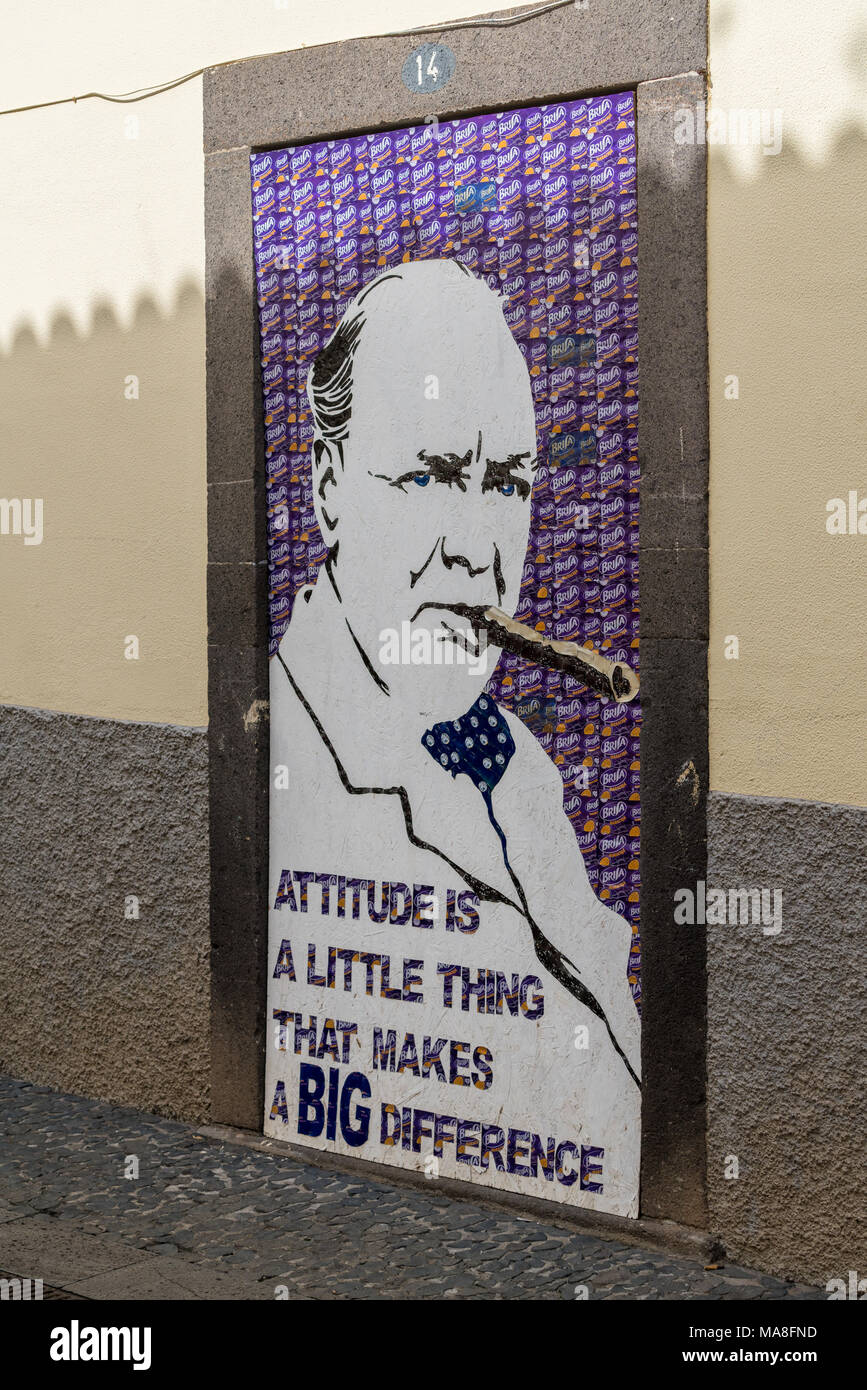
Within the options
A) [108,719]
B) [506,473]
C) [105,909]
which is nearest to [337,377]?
[506,473]

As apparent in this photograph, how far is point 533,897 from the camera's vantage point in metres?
5.21

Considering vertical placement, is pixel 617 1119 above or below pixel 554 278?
below

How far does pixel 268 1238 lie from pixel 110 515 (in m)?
2.83

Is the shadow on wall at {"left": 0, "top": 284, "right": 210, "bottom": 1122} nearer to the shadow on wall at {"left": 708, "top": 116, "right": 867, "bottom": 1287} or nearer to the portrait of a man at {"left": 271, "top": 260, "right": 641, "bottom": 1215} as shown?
the portrait of a man at {"left": 271, "top": 260, "right": 641, "bottom": 1215}

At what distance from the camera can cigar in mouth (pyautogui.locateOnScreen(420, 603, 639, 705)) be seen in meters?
5.00

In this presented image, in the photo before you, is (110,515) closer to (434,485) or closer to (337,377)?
(337,377)

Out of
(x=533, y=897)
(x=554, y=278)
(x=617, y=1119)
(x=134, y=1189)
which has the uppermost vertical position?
(x=554, y=278)

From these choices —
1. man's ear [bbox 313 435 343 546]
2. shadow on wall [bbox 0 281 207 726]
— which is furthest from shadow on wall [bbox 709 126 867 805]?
shadow on wall [bbox 0 281 207 726]

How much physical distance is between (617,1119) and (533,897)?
2.39 ft

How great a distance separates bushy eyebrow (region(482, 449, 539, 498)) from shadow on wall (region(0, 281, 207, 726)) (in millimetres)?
1239

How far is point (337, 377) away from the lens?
18.5ft

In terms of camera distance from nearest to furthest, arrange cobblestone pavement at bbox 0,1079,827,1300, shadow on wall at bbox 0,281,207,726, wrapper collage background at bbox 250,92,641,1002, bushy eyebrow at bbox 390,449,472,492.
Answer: cobblestone pavement at bbox 0,1079,827,1300
wrapper collage background at bbox 250,92,641,1002
bushy eyebrow at bbox 390,449,472,492
shadow on wall at bbox 0,281,207,726
